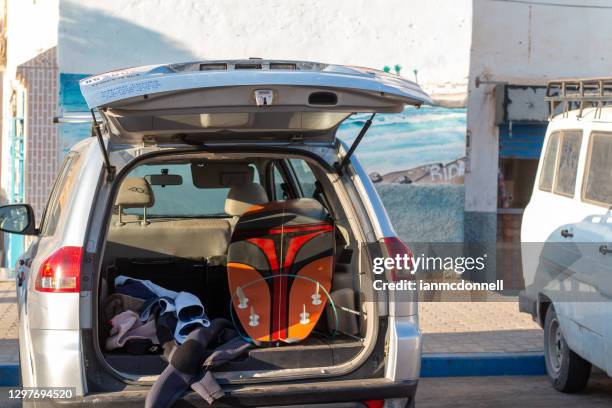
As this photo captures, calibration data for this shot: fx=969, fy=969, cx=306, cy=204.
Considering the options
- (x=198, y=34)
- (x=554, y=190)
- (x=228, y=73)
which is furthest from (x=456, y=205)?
(x=228, y=73)

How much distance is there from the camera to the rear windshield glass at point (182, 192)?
6.51m

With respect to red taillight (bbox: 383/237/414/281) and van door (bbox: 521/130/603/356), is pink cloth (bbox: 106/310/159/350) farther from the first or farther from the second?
van door (bbox: 521/130/603/356)

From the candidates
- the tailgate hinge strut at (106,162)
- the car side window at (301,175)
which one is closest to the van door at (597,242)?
the car side window at (301,175)

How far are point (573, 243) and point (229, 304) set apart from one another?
2.85m

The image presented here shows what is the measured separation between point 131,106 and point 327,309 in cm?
167

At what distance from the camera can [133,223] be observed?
6.55 m

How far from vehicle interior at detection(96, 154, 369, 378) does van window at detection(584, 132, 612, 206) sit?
2.07 metres

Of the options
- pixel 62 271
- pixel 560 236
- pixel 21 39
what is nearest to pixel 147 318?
pixel 62 271

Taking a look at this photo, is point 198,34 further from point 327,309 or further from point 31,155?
point 327,309

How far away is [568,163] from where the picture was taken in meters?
7.62

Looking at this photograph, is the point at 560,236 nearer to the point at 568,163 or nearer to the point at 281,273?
the point at 568,163

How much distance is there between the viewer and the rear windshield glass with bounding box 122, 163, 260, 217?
6508mm

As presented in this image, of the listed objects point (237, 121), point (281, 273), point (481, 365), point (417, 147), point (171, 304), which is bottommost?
point (481, 365)

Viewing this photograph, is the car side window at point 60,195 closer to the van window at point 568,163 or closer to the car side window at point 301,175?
the car side window at point 301,175
